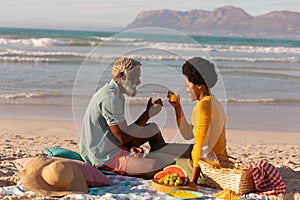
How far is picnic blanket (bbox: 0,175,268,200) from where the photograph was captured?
503 cm

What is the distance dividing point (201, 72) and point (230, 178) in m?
1.13

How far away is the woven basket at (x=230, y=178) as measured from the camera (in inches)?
207

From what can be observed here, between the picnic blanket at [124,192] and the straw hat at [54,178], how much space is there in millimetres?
91

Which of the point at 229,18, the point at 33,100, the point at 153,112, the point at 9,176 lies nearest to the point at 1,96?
the point at 33,100

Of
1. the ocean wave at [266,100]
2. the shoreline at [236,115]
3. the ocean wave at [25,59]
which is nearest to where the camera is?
the shoreline at [236,115]

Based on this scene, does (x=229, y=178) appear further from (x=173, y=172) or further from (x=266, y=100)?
(x=266, y=100)

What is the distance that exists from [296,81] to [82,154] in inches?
501

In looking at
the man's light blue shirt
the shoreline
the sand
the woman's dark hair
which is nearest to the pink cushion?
the man's light blue shirt

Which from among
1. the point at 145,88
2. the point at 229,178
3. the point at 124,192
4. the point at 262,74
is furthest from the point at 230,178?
the point at 262,74

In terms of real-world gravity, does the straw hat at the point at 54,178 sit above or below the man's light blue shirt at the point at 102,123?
below

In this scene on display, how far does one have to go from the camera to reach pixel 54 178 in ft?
16.6

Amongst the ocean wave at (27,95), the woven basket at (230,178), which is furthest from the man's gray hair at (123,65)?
the ocean wave at (27,95)

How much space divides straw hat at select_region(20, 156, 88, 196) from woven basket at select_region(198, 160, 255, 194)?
1311mm

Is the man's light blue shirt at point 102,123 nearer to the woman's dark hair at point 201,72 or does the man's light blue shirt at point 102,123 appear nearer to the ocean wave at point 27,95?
the woman's dark hair at point 201,72
